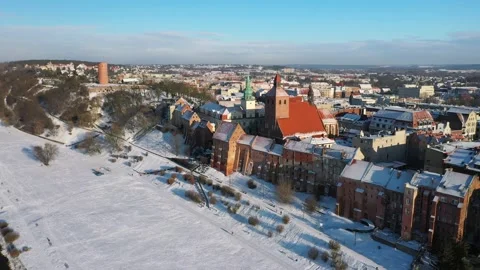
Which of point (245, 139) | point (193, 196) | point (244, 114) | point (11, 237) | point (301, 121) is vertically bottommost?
point (11, 237)

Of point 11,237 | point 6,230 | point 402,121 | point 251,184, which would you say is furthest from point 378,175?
point 6,230

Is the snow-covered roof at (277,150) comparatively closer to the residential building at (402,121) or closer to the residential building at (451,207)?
→ the residential building at (451,207)

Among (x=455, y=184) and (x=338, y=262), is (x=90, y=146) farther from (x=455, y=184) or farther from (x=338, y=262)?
(x=455, y=184)

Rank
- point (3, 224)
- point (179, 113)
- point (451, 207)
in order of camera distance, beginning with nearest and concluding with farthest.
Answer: point (451, 207) < point (3, 224) < point (179, 113)

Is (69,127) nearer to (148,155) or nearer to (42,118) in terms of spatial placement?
(42,118)

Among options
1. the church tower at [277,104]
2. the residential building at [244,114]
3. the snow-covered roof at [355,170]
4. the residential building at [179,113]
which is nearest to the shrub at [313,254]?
the snow-covered roof at [355,170]

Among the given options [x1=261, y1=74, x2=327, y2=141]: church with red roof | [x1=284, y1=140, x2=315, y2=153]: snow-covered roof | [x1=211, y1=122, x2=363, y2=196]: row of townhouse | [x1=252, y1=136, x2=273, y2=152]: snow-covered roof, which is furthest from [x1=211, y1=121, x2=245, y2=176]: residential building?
[x1=284, y1=140, x2=315, y2=153]: snow-covered roof
